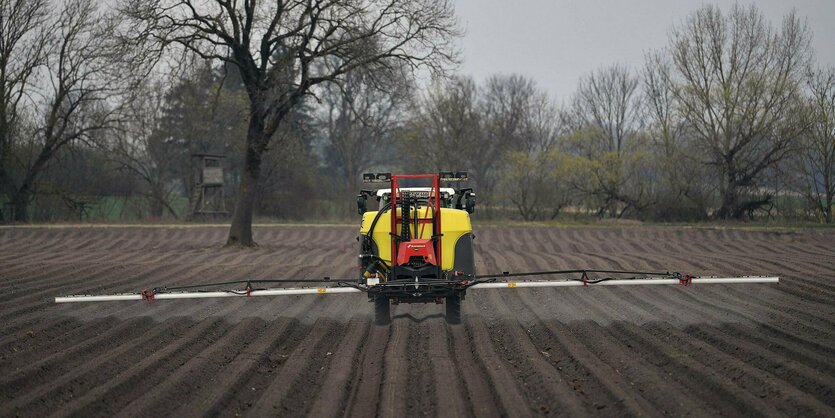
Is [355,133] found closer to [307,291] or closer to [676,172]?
[676,172]

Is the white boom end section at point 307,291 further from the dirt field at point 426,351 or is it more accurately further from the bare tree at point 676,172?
the bare tree at point 676,172

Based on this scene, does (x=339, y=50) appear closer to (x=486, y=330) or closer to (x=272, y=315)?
(x=272, y=315)

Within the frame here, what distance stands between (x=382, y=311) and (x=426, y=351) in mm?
1523

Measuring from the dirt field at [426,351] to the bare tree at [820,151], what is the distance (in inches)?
738

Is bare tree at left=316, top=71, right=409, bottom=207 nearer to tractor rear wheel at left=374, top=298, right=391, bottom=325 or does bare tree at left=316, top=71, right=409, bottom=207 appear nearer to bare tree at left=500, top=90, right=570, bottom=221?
bare tree at left=500, top=90, right=570, bottom=221

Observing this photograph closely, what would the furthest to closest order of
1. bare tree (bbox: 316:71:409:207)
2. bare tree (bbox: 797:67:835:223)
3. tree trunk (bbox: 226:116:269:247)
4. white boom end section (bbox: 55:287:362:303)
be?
bare tree (bbox: 316:71:409:207), bare tree (bbox: 797:67:835:223), tree trunk (bbox: 226:116:269:247), white boom end section (bbox: 55:287:362:303)

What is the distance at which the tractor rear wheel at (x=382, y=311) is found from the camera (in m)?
10.7

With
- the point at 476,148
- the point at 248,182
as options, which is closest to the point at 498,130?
the point at 476,148

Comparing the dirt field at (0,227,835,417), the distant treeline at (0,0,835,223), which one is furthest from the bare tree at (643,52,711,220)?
the dirt field at (0,227,835,417)

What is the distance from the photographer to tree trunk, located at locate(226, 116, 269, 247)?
24.6 metres

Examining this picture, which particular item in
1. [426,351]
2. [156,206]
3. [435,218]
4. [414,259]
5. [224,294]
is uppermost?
[156,206]

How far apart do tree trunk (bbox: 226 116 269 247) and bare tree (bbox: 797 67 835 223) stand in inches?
946

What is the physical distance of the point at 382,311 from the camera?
10719 millimetres

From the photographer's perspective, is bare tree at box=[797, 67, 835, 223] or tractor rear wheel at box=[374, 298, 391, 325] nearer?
tractor rear wheel at box=[374, 298, 391, 325]
